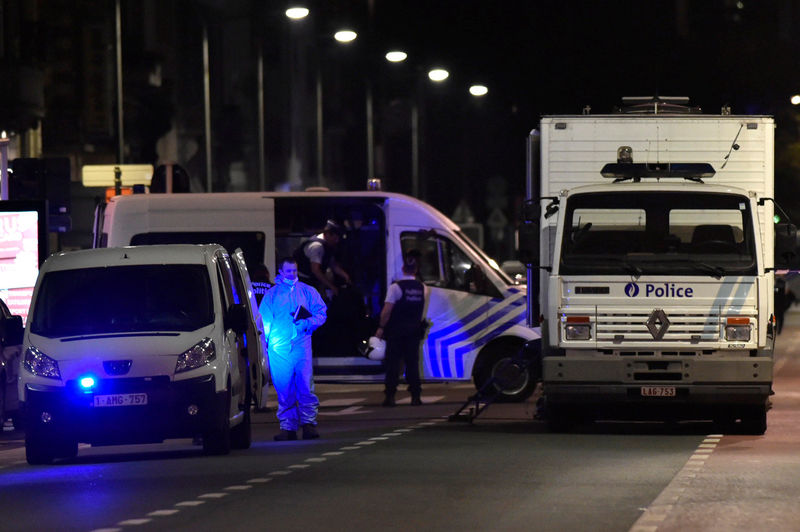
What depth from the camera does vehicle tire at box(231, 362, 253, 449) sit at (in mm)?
17453

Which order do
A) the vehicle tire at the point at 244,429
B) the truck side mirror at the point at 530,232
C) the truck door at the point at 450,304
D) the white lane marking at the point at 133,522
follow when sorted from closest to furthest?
the white lane marking at the point at 133,522 < the vehicle tire at the point at 244,429 < the truck side mirror at the point at 530,232 < the truck door at the point at 450,304

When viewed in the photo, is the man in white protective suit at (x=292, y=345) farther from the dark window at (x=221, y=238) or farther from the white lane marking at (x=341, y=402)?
the white lane marking at (x=341, y=402)

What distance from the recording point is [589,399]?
59.7 feet

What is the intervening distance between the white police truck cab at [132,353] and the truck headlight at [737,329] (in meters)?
4.33

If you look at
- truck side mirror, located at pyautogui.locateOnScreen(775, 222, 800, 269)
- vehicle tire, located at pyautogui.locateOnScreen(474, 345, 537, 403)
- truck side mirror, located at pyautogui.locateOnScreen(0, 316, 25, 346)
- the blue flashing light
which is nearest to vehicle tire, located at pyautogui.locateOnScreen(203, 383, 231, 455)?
the blue flashing light

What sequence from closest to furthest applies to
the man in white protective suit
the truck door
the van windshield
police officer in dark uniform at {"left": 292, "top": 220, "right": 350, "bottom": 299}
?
the van windshield → the man in white protective suit → police officer in dark uniform at {"left": 292, "top": 220, "right": 350, "bottom": 299} → the truck door

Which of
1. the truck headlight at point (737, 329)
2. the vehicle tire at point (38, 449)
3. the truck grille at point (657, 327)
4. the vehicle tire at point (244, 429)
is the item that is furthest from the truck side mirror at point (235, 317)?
the truck headlight at point (737, 329)

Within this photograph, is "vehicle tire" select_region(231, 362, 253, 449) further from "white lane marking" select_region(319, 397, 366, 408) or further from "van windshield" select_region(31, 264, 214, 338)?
"white lane marking" select_region(319, 397, 366, 408)

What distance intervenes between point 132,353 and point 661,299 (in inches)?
191

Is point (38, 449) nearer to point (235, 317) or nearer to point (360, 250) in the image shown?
point (235, 317)

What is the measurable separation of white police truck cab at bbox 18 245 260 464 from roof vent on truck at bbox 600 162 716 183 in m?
3.89

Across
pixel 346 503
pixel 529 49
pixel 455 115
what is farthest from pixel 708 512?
pixel 455 115

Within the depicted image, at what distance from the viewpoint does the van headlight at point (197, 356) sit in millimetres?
16406

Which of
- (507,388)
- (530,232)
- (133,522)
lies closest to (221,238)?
(507,388)
